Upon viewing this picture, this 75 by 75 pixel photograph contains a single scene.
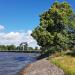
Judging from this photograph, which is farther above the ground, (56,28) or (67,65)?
(56,28)

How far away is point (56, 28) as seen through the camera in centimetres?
7588

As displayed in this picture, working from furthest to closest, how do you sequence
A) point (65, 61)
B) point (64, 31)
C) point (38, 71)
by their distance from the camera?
point (64, 31)
point (65, 61)
point (38, 71)

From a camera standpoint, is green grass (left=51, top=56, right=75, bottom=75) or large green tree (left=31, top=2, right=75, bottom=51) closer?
green grass (left=51, top=56, right=75, bottom=75)

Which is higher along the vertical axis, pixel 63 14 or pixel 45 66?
pixel 63 14

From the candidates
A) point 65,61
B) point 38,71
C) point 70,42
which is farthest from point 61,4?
point 38,71

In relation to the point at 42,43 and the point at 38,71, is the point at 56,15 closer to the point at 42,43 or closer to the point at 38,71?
the point at 42,43

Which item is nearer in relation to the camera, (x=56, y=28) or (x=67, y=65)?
(x=67, y=65)

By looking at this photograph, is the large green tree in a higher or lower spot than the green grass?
higher

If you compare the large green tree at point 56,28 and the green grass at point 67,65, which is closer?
the green grass at point 67,65

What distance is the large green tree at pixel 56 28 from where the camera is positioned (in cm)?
7362

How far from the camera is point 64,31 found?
7525 centimetres

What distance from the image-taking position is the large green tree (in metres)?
73.6

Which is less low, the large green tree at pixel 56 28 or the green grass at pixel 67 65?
the large green tree at pixel 56 28

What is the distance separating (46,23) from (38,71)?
39.1m
